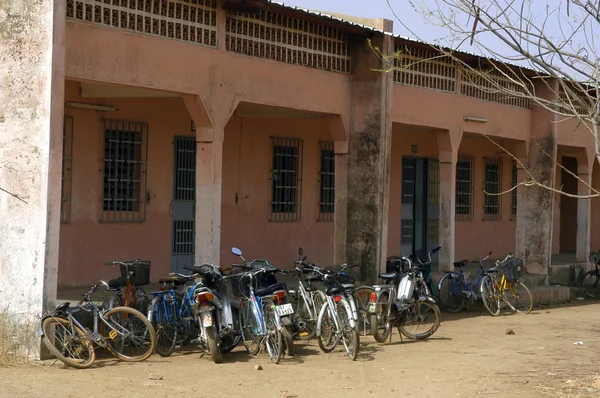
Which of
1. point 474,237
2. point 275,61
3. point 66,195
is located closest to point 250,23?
point 275,61

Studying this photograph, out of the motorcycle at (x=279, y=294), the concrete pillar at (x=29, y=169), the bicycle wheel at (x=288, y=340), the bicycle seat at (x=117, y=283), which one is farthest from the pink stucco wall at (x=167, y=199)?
the bicycle wheel at (x=288, y=340)

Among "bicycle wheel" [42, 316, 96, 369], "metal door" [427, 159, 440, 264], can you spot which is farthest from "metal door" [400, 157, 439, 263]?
"bicycle wheel" [42, 316, 96, 369]

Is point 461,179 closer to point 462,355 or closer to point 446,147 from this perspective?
point 446,147

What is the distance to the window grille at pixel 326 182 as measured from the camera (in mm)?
17938

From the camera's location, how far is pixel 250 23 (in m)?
12.4

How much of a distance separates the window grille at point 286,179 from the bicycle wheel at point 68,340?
7.43m

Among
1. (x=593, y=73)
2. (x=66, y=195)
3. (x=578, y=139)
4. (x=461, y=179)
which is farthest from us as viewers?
(x=461, y=179)

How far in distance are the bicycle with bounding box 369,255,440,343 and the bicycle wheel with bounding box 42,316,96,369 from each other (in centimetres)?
352

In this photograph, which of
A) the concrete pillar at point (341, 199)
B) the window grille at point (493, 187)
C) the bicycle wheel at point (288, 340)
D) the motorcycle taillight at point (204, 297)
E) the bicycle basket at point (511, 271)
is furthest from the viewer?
the window grille at point (493, 187)

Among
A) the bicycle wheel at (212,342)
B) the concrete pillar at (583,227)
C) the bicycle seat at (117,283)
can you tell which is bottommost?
the bicycle wheel at (212,342)

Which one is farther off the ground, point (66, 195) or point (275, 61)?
point (275, 61)

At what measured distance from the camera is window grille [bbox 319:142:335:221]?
58.9 feet

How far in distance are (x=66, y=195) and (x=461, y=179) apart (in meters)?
10.7

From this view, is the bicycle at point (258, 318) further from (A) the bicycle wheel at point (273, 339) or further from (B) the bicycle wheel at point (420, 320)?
(B) the bicycle wheel at point (420, 320)
